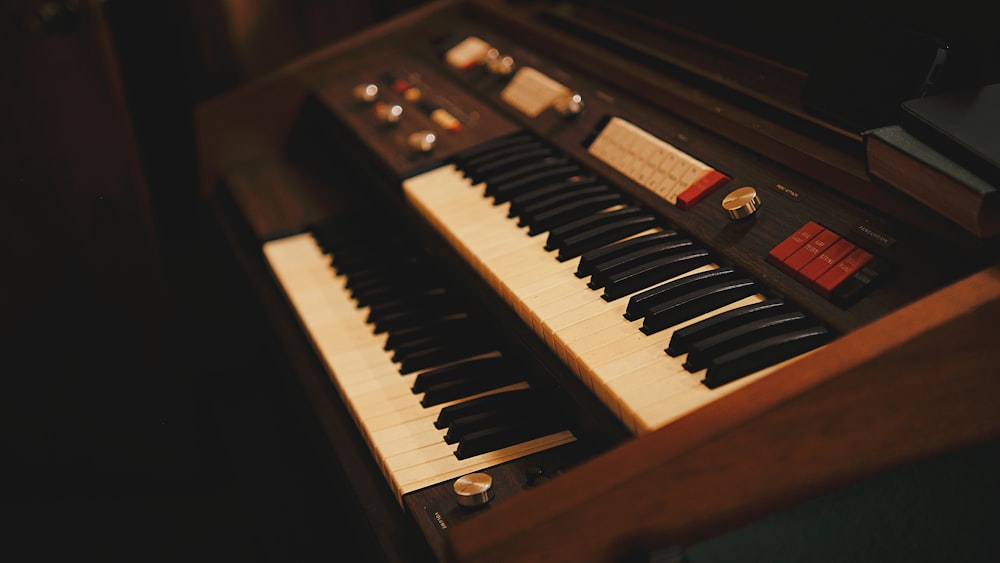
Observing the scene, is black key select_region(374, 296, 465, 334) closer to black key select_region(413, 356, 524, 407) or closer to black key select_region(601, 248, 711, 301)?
black key select_region(413, 356, 524, 407)

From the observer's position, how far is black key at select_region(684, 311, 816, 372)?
1124mm

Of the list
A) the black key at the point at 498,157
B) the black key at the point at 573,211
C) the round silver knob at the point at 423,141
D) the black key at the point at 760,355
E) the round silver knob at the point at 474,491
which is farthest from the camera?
the round silver knob at the point at 423,141

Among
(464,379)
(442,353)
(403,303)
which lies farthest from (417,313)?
(464,379)

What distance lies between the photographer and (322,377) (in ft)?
5.71

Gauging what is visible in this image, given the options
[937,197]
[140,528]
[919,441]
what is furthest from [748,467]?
[140,528]

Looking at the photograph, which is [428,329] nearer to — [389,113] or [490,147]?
[490,147]

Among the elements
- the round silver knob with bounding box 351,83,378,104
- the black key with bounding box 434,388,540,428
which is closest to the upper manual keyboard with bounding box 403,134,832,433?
the black key with bounding box 434,388,540,428

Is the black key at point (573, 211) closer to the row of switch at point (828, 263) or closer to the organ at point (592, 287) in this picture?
the organ at point (592, 287)

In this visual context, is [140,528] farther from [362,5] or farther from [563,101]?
[362,5]

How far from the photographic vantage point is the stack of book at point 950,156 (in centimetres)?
99

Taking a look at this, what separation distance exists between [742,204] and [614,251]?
218mm

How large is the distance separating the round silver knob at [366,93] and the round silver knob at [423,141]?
32 centimetres

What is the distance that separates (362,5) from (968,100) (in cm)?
303

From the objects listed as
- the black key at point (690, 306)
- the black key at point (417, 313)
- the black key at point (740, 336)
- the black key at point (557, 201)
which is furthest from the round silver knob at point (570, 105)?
the black key at point (740, 336)
